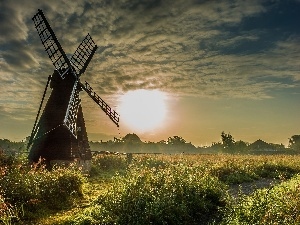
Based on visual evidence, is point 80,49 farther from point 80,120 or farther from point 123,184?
point 123,184

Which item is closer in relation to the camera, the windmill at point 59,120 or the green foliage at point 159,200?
the green foliage at point 159,200

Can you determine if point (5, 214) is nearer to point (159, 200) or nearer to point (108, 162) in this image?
point (159, 200)

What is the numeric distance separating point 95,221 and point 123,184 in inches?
81.5

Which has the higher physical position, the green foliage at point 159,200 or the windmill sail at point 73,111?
the windmill sail at point 73,111

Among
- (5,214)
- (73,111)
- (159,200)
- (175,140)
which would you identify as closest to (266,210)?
(159,200)

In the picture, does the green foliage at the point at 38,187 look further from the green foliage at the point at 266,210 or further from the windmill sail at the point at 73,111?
the green foliage at the point at 266,210

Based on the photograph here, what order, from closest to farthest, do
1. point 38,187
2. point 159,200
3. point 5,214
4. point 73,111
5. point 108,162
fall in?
1. point 5,214
2. point 159,200
3. point 38,187
4. point 73,111
5. point 108,162

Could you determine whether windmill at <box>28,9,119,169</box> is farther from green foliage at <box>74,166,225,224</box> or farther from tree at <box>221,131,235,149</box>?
tree at <box>221,131,235,149</box>

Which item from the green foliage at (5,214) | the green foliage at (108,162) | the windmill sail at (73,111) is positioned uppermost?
the windmill sail at (73,111)

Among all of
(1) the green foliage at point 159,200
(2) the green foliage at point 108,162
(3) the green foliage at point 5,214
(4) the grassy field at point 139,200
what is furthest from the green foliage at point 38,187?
(2) the green foliage at point 108,162

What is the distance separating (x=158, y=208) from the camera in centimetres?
1040

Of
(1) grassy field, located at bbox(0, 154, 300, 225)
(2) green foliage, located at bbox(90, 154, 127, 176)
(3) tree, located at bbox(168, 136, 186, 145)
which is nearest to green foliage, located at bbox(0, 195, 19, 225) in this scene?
(1) grassy field, located at bbox(0, 154, 300, 225)

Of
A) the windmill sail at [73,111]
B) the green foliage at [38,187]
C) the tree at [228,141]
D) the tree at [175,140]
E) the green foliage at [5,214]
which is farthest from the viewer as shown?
the tree at [175,140]

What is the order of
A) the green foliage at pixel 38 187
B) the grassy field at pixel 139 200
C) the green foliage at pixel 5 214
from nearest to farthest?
the green foliage at pixel 5 214 → the grassy field at pixel 139 200 → the green foliage at pixel 38 187
